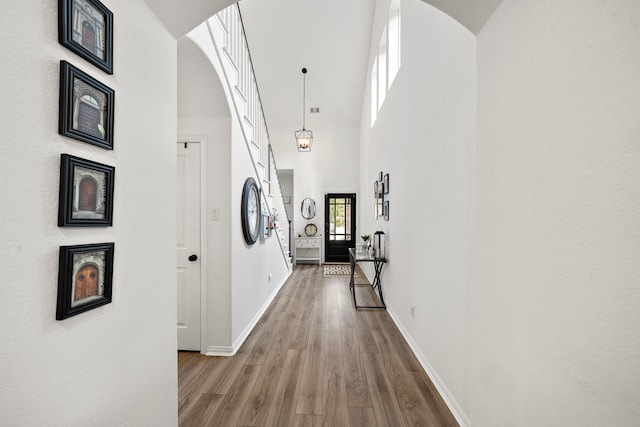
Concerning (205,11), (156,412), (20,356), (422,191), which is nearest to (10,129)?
(20,356)

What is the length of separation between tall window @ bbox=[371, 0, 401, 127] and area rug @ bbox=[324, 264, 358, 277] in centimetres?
347

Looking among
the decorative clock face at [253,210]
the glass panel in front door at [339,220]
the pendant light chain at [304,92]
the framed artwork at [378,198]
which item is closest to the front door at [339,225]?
the glass panel in front door at [339,220]

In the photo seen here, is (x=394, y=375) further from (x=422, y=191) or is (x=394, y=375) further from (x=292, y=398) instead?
(x=422, y=191)

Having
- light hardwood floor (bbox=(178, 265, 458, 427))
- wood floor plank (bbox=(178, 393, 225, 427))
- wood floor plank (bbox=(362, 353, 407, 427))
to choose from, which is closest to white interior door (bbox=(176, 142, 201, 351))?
light hardwood floor (bbox=(178, 265, 458, 427))

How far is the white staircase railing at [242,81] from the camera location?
231cm

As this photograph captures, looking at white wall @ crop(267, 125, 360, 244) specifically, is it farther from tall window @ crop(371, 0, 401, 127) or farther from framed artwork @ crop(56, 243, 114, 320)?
framed artwork @ crop(56, 243, 114, 320)

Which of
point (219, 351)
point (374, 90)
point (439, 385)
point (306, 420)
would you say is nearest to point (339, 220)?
point (374, 90)

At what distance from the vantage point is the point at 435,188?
7.14ft

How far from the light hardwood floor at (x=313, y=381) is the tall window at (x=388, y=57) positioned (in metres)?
3.17

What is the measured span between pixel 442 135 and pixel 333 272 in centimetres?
508

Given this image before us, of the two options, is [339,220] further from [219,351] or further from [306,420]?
[306,420]

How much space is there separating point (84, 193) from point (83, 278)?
10.4 inches

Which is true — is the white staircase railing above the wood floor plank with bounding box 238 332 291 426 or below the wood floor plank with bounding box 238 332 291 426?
above

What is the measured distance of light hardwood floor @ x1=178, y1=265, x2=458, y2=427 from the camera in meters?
1.76
